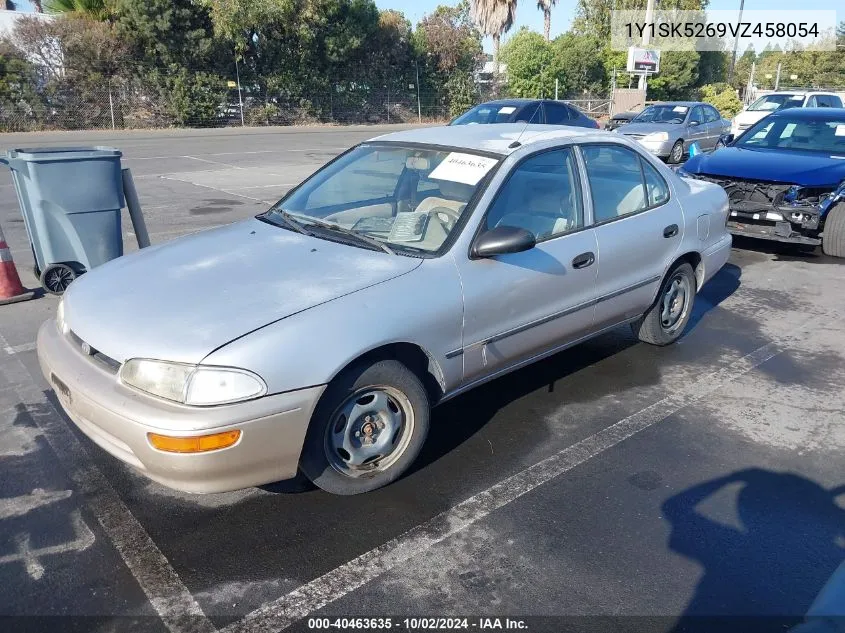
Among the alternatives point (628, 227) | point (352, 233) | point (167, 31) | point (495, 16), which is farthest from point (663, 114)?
point (495, 16)

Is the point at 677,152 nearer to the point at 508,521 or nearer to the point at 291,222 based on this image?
the point at 291,222

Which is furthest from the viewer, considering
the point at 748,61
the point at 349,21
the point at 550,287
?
the point at 748,61

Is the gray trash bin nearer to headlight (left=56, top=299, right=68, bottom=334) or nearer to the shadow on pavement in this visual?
headlight (left=56, top=299, right=68, bottom=334)

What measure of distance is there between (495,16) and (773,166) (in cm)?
3994

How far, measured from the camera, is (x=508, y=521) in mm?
3273

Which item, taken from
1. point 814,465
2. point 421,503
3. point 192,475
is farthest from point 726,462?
point 192,475

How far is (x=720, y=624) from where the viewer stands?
8.80 feet

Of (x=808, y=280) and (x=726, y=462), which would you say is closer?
(x=726, y=462)

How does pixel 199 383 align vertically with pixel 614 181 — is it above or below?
below

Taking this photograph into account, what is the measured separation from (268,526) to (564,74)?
37685mm

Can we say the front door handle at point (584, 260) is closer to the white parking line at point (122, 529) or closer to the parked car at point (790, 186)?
the white parking line at point (122, 529)

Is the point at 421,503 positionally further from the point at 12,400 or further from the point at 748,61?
the point at 748,61

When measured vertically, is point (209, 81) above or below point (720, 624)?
above

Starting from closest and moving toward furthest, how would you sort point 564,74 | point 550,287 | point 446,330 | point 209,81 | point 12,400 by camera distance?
1. point 446,330
2. point 550,287
3. point 12,400
4. point 209,81
5. point 564,74
